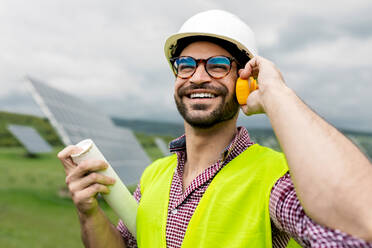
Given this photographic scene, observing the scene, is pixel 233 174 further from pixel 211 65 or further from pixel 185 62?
pixel 185 62

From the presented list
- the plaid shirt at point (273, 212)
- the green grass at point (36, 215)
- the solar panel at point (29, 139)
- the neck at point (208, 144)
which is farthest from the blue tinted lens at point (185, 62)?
the solar panel at point (29, 139)

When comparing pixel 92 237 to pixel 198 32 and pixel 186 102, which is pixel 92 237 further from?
pixel 198 32

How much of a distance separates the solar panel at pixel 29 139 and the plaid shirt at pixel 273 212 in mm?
19689

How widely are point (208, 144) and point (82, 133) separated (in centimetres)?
719

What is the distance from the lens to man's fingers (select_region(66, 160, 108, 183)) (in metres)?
2.05

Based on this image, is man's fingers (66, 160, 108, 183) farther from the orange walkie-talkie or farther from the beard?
the orange walkie-talkie

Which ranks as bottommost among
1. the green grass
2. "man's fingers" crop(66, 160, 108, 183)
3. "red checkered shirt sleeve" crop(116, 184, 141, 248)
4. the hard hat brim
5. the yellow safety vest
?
the green grass

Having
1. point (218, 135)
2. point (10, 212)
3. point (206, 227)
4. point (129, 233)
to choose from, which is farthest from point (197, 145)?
point (10, 212)

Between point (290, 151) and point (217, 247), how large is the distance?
0.81m

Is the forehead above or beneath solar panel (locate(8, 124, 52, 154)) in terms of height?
above

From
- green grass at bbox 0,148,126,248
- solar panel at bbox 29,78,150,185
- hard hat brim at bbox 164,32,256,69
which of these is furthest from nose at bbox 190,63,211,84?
green grass at bbox 0,148,126,248

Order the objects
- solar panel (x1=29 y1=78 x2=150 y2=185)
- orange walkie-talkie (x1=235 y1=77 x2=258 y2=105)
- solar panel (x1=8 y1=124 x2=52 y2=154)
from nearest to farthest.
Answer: orange walkie-talkie (x1=235 y1=77 x2=258 y2=105)
solar panel (x1=29 y1=78 x2=150 y2=185)
solar panel (x1=8 y1=124 x2=52 y2=154)

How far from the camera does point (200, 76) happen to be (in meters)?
Result: 2.32

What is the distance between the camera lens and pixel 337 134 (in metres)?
1.30
